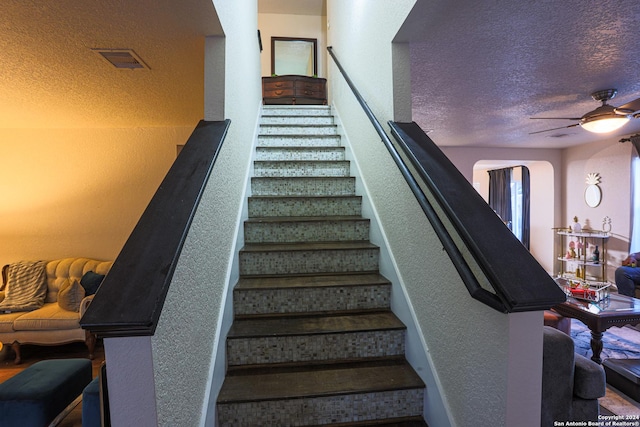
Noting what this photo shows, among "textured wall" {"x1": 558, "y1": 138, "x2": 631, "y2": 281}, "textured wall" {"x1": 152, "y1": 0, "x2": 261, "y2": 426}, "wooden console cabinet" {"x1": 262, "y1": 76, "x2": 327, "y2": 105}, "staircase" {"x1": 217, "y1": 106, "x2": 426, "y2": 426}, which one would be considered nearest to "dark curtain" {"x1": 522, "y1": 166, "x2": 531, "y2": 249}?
"textured wall" {"x1": 558, "y1": 138, "x2": 631, "y2": 281}

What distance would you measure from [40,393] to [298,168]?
2.39 m

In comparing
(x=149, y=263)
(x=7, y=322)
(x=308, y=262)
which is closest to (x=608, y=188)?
(x=308, y=262)

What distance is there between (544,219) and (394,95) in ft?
21.1

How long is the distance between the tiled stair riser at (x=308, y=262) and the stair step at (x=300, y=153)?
1343 millimetres

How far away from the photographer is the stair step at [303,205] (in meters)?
2.50

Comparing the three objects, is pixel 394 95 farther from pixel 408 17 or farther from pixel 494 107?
→ pixel 494 107

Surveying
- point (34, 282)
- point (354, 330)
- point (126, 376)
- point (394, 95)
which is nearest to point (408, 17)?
point (394, 95)

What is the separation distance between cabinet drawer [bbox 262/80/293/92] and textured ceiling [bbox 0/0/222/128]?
2883mm

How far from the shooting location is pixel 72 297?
315 cm

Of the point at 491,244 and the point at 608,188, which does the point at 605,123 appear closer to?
the point at 491,244

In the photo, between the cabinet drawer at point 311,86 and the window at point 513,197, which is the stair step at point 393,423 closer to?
the cabinet drawer at point 311,86

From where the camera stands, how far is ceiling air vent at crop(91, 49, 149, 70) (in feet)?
6.31

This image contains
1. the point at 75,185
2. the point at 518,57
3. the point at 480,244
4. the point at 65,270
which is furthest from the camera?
the point at 75,185

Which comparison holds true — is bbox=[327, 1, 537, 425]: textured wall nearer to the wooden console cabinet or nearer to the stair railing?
the stair railing
